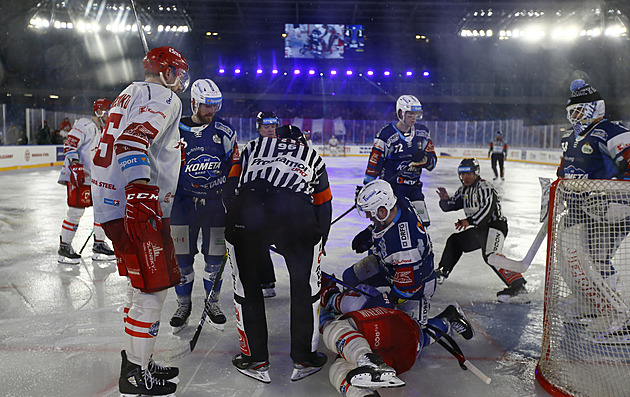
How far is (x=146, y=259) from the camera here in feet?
7.71

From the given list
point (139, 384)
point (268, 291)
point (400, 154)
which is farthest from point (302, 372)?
point (400, 154)

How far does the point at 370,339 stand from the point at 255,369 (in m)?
0.62

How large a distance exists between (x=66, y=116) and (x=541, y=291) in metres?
21.2

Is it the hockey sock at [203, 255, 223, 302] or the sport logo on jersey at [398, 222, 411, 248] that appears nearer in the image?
the sport logo on jersey at [398, 222, 411, 248]

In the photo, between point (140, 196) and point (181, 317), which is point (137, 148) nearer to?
point (140, 196)

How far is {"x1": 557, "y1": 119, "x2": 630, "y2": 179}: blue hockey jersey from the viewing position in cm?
340

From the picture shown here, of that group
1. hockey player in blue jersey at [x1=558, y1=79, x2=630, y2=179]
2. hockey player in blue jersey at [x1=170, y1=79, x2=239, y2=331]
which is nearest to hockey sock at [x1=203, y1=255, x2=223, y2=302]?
hockey player in blue jersey at [x1=170, y1=79, x2=239, y2=331]

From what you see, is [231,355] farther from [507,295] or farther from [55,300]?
[507,295]

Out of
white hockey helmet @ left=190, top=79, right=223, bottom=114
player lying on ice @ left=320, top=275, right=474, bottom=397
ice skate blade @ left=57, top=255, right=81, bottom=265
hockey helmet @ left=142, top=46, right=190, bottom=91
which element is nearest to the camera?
player lying on ice @ left=320, top=275, right=474, bottom=397

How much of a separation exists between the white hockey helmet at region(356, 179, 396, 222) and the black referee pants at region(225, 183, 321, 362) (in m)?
0.46

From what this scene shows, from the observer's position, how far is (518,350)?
314 cm

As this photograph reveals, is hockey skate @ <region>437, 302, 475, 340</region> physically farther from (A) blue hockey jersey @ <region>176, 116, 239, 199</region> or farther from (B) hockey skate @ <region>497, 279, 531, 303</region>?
(A) blue hockey jersey @ <region>176, 116, 239, 199</region>

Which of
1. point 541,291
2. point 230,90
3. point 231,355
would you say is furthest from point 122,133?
point 230,90

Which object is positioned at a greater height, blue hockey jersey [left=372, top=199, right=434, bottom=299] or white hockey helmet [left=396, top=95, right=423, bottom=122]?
white hockey helmet [left=396, top=95, right=423, bottom=122]
